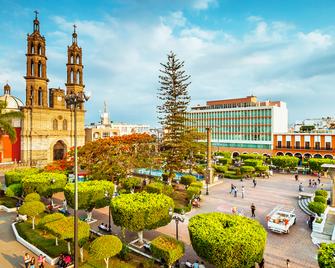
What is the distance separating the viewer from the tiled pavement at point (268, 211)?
566 inches

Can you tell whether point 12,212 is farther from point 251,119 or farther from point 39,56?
point 251,119

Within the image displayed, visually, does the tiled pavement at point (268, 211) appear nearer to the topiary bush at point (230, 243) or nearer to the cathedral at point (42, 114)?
the topiary bush at point (230, 243)

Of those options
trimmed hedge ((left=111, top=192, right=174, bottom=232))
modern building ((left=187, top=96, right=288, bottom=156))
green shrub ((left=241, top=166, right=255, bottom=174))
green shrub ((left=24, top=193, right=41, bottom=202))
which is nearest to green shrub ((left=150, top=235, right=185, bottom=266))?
trimmed hedge ((left=111, top=192, right=174, bottom=232))

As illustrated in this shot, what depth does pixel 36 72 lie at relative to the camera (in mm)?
47531

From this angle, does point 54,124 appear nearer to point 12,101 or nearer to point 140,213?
point 12,101

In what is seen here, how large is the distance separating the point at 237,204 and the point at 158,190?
8.41m

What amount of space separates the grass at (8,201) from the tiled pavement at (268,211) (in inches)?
174

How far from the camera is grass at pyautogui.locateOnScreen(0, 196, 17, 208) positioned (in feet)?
77.9

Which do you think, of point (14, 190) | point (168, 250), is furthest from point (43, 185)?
point (168, 250)

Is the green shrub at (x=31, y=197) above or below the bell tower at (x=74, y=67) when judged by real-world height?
below

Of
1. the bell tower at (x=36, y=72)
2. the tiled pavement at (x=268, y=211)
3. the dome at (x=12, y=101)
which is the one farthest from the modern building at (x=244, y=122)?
the dome at (x=12, y=101)

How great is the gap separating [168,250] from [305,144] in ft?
182

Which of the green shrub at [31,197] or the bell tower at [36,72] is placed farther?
the bell tower at [36,72]

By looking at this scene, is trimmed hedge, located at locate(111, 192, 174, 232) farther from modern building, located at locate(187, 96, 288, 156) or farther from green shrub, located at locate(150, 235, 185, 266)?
modern building, located at locate(187, 96, 288, 156)
